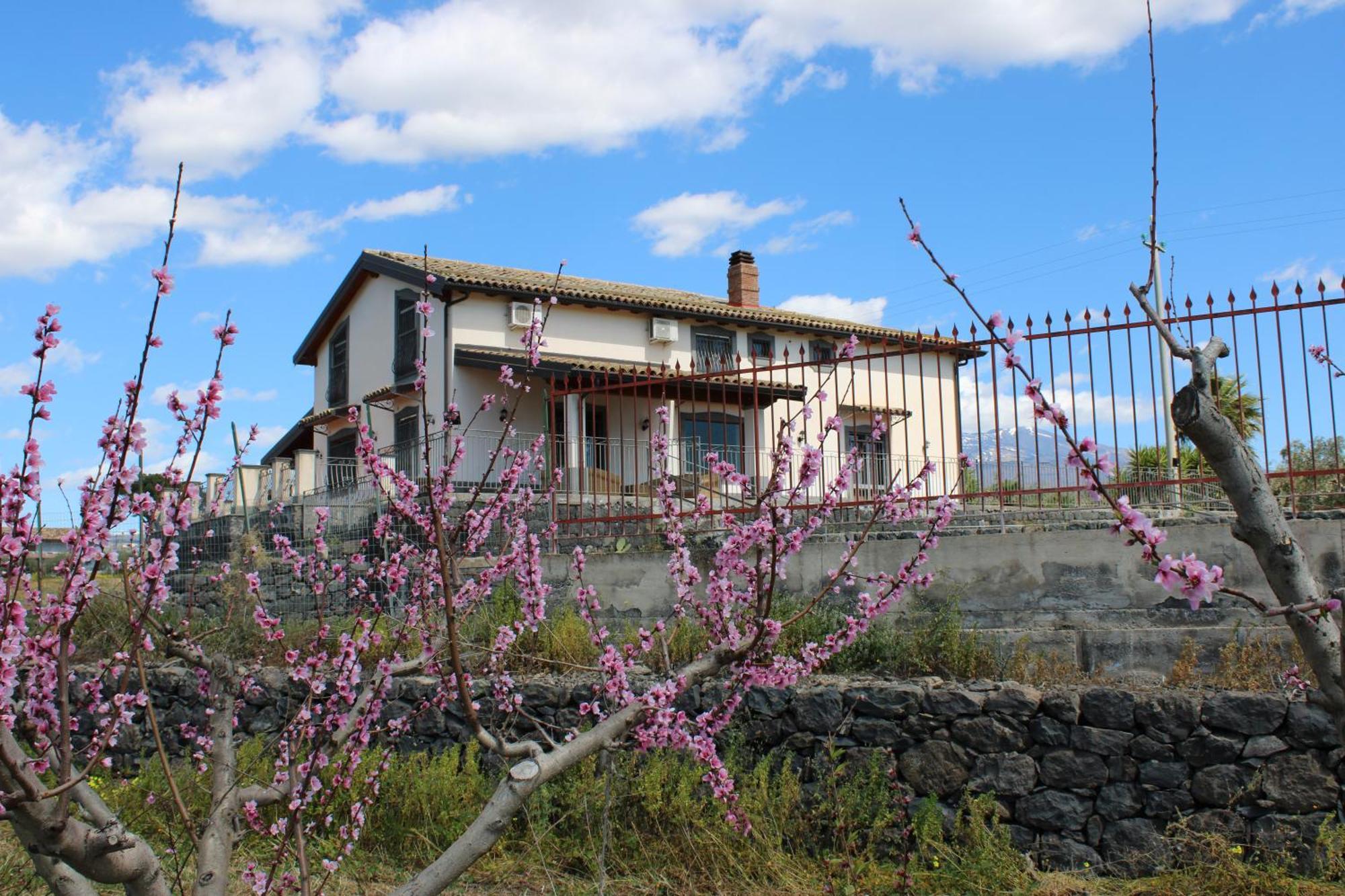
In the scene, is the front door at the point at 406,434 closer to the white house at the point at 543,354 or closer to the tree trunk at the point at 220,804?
the white house at the point at 543,354

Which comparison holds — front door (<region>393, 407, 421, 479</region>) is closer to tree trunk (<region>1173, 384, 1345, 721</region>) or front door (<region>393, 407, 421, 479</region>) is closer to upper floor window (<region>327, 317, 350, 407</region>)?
upper floor window (<region>327, 317, 350, 407</region>)

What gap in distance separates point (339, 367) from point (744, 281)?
31.0ft

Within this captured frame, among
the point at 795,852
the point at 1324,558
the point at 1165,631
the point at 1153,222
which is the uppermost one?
the point at 1153,222

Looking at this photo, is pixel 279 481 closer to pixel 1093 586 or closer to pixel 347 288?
pixel 347 288

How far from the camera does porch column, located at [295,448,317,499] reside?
18.4m

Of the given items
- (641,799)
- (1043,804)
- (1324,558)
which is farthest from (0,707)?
(1324,558)

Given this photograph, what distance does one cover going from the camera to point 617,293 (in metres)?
21.8

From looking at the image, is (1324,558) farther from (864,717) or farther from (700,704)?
(700,704)

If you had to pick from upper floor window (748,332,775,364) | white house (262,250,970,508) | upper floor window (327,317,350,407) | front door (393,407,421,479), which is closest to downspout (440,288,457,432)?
white house (262,250,970,508)

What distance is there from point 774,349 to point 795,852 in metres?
18.1

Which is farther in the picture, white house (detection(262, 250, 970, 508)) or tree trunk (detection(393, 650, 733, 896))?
white house (detection(262, 250, 970, 508))

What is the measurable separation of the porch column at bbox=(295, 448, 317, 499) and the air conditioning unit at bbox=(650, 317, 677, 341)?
689 cm

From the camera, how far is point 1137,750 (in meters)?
5.66

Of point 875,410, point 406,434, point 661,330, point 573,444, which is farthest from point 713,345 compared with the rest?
point 875,410
